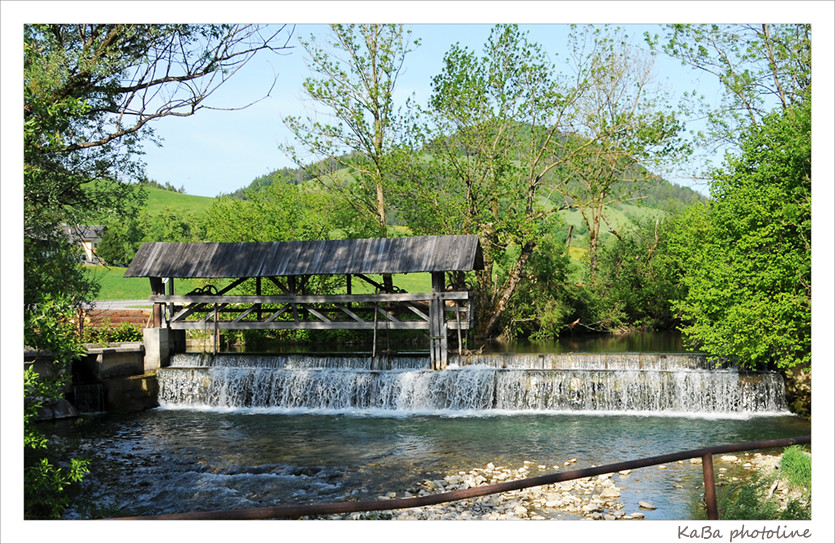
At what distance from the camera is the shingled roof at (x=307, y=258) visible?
1733cm

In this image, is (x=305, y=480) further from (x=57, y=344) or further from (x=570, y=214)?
(x=570, y=214)

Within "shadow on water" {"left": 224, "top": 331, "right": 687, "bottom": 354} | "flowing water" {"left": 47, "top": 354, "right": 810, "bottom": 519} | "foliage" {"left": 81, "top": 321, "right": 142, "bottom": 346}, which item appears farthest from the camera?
"shadow on water" {"left": 224, "top": 331, "right": 687, "bottom": 354}

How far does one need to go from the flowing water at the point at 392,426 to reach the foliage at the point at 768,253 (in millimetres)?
1374

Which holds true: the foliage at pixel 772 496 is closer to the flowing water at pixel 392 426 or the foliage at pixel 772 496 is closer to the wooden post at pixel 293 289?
the flowing water at pixel 392 426

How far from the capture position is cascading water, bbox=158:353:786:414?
49.2ft

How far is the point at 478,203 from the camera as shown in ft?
78.5

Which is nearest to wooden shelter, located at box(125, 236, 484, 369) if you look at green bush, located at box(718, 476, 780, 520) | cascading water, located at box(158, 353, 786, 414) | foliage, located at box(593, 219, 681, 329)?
cascading water, located at box(158, 353, 786, 414)

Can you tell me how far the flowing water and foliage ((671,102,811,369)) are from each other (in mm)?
1374

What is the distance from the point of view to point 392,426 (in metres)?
14.2

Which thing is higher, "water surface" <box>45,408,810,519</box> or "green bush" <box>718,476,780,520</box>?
"green bush" <box>718,476,780,520</box>

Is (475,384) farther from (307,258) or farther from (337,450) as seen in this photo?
(307,258)

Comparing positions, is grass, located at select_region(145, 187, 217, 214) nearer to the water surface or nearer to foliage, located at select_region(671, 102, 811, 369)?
the water surface

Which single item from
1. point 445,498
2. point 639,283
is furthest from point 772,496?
point 639,283

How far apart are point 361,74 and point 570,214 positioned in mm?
33970
